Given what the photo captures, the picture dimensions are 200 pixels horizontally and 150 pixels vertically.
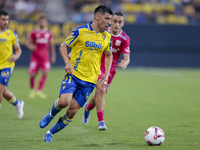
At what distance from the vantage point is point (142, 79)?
1866 centimetres

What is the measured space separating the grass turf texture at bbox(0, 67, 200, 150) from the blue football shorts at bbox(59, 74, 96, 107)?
0.76m

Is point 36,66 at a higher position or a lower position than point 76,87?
higher

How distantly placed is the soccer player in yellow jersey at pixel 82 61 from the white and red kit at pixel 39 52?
22.4 feet

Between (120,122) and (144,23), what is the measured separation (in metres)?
18.0

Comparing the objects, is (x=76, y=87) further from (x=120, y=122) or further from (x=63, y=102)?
(x=120, y=122)

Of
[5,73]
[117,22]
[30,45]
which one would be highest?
[30,45]

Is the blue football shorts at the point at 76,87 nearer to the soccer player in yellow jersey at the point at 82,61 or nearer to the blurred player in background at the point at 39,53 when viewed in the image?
the soccer player in yellow jersey at the point at 82,61

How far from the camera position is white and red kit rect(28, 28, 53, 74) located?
12602 mm

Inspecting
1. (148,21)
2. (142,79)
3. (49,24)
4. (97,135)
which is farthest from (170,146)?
(148,21)

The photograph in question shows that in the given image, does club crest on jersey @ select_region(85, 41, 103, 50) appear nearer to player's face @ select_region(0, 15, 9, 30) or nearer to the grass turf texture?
the grass turf texture

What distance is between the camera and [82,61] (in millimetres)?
5914

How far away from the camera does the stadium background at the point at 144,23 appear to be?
23203mm

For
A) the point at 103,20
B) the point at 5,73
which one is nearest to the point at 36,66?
the point at 5,73

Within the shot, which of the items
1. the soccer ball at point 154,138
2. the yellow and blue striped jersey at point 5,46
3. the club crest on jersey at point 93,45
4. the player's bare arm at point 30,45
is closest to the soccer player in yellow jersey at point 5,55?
the yellow and blue striped jersey at point 5,46
